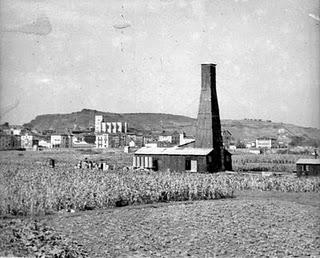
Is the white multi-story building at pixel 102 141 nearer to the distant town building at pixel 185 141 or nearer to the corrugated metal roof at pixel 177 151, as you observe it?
the distant town building at pixel 185 141

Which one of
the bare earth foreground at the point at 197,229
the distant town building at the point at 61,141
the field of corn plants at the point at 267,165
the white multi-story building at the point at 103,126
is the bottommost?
the field of corn plants at the point at 267,165

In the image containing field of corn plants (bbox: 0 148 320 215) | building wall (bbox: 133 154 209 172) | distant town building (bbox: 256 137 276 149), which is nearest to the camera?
field of corn plants (bbox: 0 148 320 215)

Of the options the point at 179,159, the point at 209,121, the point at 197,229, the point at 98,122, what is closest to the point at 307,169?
the point at 209,121

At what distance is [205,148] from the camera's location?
33562mm

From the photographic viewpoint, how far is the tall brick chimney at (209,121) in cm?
3334

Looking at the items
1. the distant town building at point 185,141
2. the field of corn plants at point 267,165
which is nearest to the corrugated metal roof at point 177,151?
the distant town building at point 185,141

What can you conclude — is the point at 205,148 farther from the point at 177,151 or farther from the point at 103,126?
the point at 103,126

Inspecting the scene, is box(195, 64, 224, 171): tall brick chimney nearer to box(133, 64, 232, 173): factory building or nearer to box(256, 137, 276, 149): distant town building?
box(133, 64, 232, 173): factory building

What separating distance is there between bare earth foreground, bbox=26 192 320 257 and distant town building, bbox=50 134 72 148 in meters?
44.2

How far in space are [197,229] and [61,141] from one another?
2161 inches

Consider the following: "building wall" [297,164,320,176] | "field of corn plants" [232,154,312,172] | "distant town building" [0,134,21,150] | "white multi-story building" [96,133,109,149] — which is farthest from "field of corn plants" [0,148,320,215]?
"white multi-story building" [96,133,109,149]

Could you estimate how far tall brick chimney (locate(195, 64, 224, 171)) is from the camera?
1313 inches

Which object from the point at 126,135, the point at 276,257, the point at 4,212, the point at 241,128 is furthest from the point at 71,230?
the point at 241,128

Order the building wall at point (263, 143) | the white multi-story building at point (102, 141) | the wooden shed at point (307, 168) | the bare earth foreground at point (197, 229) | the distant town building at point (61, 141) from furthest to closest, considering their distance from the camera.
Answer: the building wall at point (263, 143) → the distant town building at point (61, 141) → the white multi-story building at point (102, 141) → the wooden shed at point (307, 168) → the bare earth foreground at point (197, 229)
